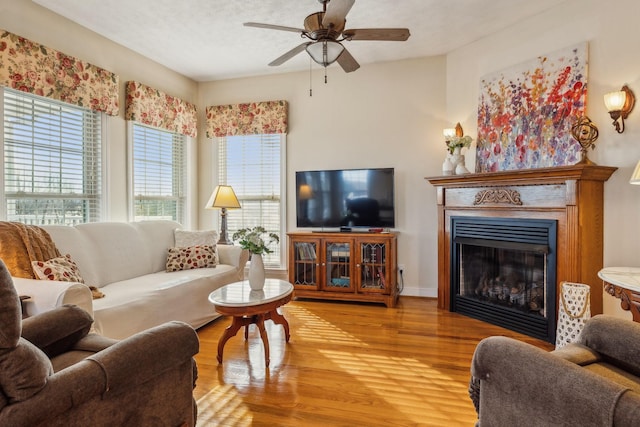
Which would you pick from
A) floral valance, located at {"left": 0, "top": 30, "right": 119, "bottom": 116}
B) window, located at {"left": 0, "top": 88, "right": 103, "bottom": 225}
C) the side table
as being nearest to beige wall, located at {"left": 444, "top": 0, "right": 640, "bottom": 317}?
the side table

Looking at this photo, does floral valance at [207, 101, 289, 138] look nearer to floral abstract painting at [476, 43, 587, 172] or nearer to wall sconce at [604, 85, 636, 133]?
floral abstract painting at [476, 43, 587, 172]

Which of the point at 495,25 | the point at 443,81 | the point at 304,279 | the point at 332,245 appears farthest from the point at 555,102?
the point at 304,279

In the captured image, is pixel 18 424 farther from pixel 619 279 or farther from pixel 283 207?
pixel 283 207

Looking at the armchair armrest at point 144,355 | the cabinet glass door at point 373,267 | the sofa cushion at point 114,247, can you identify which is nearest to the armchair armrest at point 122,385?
the armchair armrest at point 144,355

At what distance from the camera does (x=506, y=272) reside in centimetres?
350

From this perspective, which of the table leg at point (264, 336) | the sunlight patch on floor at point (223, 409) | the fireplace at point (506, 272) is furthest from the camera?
the fireplace at point (506, 272)

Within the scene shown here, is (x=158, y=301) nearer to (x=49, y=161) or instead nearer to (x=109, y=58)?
(x=49, y=161)

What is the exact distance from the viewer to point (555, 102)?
3.15m

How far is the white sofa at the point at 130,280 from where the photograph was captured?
2139 millimetres

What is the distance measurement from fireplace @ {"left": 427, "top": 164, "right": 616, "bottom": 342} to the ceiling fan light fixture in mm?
1760

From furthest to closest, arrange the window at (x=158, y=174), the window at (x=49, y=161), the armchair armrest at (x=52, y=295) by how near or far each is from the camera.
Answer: the window at (x=158, y=174)
the window at (x=49, y=161)
the armchair armrest at (x=52, y=295)

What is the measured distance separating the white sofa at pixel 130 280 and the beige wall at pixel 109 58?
20.5 inches

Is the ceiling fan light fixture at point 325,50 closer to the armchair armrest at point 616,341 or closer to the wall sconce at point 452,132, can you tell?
the wall sconce at point 452,132

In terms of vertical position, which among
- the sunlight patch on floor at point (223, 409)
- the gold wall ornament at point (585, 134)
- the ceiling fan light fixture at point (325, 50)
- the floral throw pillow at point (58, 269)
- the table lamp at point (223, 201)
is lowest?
the sunlight patch on floor at point (223, 409)
